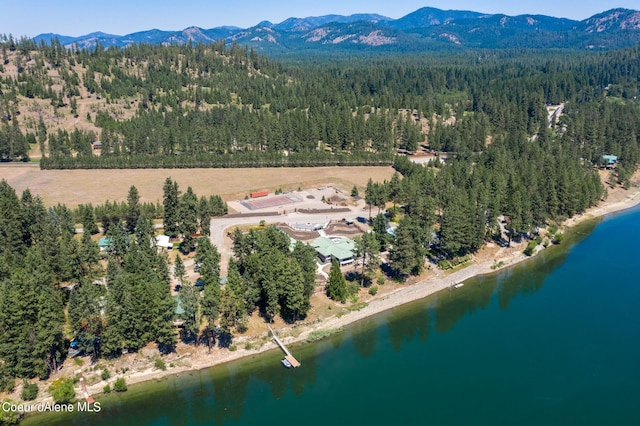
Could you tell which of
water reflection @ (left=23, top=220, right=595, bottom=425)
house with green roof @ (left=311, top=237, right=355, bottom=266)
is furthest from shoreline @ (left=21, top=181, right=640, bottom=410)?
house with green roof @ (left=311, top=237, right=355, bottom=266)

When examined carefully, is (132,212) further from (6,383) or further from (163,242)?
(6,383)

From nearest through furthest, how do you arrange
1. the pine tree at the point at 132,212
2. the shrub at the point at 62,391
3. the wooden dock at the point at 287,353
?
the shrub at the point at 62,391 < the wooden dock at the point at 287,353 < the pine tree at the point at 132,212

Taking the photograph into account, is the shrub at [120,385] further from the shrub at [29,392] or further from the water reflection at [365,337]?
the water reflection at [365,337]

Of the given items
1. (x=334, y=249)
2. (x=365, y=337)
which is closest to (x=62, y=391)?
(x=365, y=337)

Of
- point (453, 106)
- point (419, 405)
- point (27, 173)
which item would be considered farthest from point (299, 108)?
point (419, 405)

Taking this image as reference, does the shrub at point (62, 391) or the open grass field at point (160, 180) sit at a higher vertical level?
the open grass field at point (160, 180)

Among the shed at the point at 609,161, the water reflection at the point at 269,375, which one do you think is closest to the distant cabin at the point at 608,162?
the shed at the point at 609,161
